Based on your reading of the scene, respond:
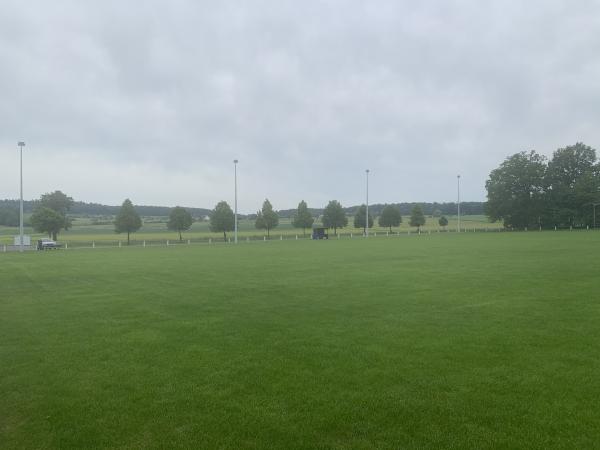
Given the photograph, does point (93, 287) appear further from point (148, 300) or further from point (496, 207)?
point (496, 207)

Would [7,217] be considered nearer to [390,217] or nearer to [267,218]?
[267,218]

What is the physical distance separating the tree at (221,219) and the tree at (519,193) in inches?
2031

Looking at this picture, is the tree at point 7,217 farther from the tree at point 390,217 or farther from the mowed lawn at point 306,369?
the mowed lawn at point 306,369

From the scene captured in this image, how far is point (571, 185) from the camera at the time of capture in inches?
3462

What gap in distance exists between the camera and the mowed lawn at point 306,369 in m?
4.61

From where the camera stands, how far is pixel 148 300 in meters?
12.8

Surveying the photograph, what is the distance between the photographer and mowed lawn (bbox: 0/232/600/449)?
4.61m

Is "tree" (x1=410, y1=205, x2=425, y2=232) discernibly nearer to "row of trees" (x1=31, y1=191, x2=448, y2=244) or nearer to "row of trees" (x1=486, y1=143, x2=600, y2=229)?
"row of trees" (x1=31, y1=191, x2=448, y2=244)

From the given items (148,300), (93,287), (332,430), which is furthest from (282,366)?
(93,287)

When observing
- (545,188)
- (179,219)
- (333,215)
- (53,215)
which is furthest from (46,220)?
(545,188)

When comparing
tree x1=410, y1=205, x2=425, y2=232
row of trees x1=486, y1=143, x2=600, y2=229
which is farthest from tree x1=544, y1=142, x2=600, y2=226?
tree x1=410, y1=205, x2=425, y2=232

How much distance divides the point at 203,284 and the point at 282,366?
986 centimetres

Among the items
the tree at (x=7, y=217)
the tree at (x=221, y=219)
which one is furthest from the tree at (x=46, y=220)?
the tree at (x=7, y=217)

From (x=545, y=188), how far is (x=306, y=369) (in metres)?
97.0
